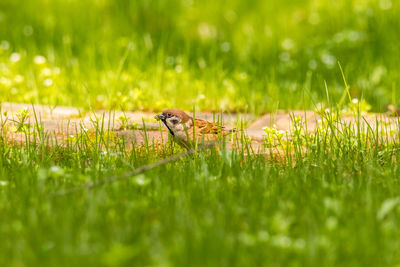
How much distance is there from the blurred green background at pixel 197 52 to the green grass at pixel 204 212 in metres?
2.33

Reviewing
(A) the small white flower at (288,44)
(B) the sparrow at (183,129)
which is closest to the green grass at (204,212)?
(B) the sparrow at (183,129)

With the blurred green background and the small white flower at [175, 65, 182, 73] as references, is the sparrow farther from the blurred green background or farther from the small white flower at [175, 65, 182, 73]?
the small white flower at [175, 65, 182, 73]

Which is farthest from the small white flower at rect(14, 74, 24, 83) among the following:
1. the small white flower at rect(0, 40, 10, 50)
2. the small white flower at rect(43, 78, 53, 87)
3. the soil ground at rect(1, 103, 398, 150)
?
the small white flower at rect(0, 40, 10, 50)

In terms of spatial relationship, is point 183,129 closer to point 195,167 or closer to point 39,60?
point 195,167

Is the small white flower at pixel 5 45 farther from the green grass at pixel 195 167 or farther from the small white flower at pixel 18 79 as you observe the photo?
the small white flower at pixel 18 79

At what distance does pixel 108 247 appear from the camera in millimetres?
2666

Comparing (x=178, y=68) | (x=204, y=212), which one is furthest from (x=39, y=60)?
(x=204, y=212)

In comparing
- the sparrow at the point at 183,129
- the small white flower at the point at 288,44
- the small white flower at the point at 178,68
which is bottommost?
the sparrow at the point at 183,129

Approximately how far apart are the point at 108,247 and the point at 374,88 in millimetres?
5838

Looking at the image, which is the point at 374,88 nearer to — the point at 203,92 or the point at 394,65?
the point at 394,65

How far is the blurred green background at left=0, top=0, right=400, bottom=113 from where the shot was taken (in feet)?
22.6

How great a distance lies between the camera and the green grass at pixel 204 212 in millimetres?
2602

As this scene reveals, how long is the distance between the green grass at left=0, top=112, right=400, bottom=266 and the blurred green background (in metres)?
2.33

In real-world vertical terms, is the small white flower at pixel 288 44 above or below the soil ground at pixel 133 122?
above
